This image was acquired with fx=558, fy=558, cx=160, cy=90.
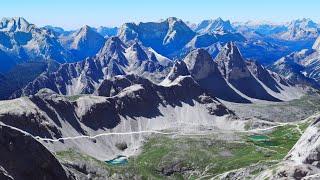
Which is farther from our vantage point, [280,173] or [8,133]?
[280,173]

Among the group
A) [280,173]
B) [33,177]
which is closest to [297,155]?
[280,173]

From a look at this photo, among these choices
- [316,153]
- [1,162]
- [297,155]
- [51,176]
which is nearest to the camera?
[1,162]

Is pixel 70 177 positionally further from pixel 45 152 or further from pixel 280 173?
pixel 280 173

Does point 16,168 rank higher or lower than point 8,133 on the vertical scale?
lower

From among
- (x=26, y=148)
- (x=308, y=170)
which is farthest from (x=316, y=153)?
(x=26, y=148)

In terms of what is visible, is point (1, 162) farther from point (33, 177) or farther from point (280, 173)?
point (280, 173)

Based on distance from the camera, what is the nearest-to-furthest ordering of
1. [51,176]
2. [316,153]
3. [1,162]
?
1. [1,162]
2. [51,176]
3. [316,153]
